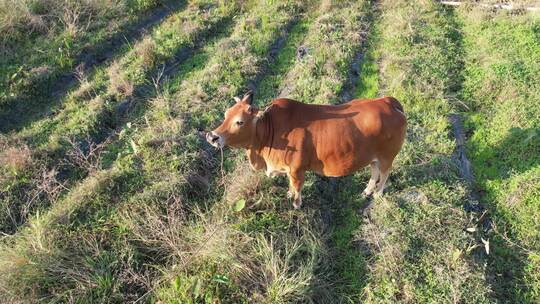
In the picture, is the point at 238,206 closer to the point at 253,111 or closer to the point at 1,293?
the point at 253,111

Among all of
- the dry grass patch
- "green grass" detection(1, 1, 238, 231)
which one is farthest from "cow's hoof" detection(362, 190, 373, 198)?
the dry grass patch

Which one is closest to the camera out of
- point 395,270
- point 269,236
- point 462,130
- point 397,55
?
point 395,270

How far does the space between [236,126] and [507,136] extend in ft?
14.2

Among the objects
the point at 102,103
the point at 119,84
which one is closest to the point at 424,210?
the point at 102,103

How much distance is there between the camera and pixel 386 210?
17.7ft

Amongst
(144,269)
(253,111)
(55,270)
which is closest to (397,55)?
(253,111)

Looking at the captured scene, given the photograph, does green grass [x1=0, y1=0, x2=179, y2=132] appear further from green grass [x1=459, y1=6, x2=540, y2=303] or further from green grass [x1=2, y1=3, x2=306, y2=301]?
green grass [x1=459, y1=6, x2=540, y2=303]

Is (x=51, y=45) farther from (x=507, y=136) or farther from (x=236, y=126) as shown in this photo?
(x=507, y=136)

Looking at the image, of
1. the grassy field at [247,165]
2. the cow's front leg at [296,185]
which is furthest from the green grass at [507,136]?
the cow's front leg at [296,185]

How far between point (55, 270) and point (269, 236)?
2.32 m

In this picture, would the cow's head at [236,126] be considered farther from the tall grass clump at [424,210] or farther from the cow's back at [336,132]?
the tall grass clump at [424,210]

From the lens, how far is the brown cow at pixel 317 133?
4.88 meters

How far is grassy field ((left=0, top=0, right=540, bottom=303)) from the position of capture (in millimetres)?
4664

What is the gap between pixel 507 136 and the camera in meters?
6.55
